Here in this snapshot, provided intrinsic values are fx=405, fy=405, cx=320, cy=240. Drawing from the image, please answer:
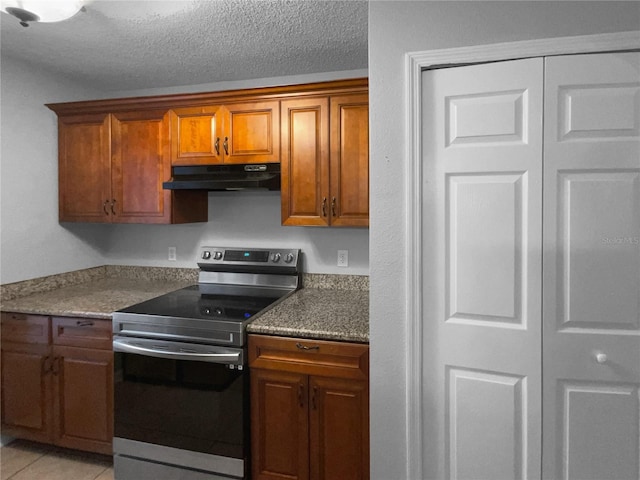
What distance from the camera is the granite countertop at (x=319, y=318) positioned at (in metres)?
1.93

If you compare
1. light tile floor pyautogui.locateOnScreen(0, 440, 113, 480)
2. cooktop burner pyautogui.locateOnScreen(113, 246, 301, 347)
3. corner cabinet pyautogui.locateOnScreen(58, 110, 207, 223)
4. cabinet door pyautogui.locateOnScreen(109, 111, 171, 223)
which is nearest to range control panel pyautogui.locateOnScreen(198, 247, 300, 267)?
cooktop burner pyautogui.locateOnScreen(113, 246, 301, 347)

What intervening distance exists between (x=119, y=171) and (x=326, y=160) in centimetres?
148

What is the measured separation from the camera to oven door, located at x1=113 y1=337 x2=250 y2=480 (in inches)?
80.0

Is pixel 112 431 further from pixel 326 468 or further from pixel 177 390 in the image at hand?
pixel 326 468

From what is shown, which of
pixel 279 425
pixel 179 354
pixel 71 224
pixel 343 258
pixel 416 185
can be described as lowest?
pixel 279 425

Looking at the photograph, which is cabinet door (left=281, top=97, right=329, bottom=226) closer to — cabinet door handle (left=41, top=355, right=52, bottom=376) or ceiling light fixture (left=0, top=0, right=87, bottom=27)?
ceiling light fixture (left=0, top=0, right=87, bottom=27)

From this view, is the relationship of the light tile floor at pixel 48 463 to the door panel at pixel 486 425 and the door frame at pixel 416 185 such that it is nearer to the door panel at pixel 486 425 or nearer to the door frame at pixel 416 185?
the door frame at pixel 416 185

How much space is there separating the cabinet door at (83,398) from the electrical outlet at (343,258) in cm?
149

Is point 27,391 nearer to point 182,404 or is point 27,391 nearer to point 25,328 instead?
point 25,328

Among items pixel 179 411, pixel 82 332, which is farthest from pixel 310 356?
pixel 82 332

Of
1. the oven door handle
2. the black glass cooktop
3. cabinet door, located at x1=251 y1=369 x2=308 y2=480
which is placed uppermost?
the black glass cooktop

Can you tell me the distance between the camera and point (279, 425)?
6.63 ft

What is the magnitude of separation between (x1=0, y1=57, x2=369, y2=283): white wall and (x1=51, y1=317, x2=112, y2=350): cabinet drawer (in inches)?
22.3

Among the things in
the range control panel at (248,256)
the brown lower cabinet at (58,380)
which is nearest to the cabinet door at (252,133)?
the range control panel at (248,256)
